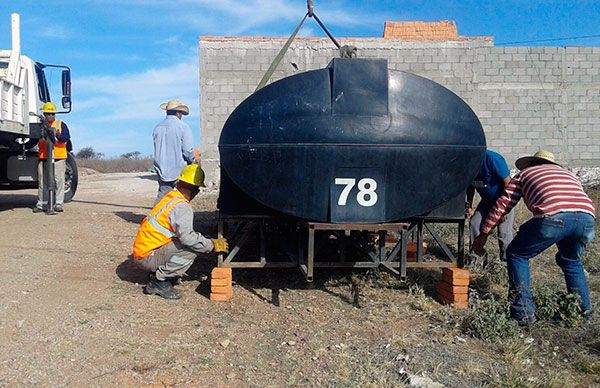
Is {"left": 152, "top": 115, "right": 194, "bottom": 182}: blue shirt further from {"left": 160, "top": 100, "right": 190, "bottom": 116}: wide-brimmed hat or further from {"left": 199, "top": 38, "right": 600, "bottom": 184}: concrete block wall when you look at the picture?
{"left": 199, "top": 38, "right": 600, "bottom": 184}: concrete block wall

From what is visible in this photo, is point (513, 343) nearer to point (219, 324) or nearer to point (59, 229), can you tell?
point (219, 324)

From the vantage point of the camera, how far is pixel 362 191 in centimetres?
402

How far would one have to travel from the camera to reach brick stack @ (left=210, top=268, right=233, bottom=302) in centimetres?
464

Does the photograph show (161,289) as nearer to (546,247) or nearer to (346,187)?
(346,187)

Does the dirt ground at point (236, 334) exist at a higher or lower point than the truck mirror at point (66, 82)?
lower

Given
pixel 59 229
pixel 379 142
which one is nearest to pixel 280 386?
pixel 379 142

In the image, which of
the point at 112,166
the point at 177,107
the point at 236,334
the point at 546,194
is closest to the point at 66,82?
the point at 177,107

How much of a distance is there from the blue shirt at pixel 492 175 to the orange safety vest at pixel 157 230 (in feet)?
10.3

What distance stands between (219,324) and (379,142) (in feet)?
6.05

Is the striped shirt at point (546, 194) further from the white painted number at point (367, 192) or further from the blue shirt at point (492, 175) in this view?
the blue shirt at point (492, 175)

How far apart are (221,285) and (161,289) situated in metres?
0.53

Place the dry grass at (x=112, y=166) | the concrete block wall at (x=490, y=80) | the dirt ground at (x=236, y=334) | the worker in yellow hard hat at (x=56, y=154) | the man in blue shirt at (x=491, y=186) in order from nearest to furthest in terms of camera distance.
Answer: the dirt ground at (x=236, y=334) → the man in blue shirt at (x=491, y=186) → the worker in yellow hard hat at (x=56, y=154) → the concrete block wall at (x=490, y=80) → the dry grass at (x=112, y=166)

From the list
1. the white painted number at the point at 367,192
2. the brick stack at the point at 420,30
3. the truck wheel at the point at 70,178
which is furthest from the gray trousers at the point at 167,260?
the brick stack at the point at 420,30

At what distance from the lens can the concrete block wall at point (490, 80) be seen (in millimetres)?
13000
